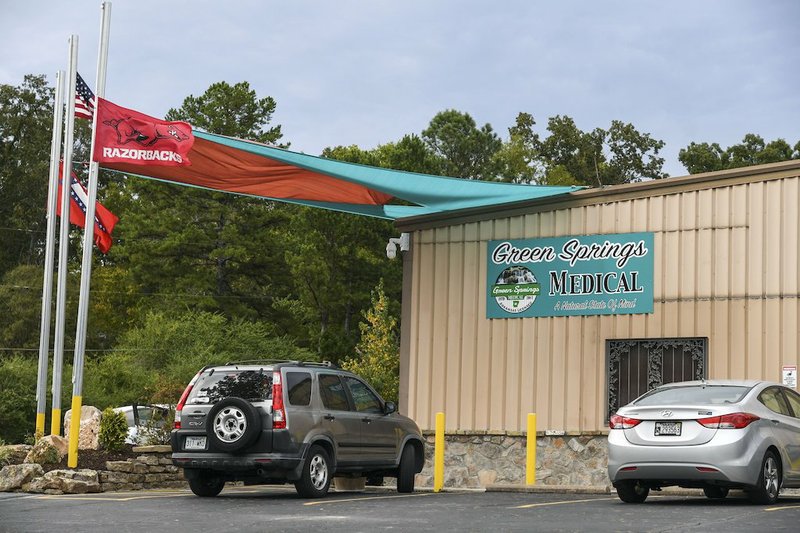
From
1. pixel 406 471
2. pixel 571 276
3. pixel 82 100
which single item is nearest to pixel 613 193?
pixel 571 276

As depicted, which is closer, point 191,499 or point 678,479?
point 678,479

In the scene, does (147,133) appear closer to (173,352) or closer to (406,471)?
(406,471)

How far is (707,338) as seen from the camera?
19500mm

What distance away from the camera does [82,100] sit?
2041cm

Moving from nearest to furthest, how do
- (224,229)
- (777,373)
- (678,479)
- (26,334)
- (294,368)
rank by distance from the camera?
1. (678,479)
2. (294,368)
3. (777,373)
4. (224,229)
5. (26,334)

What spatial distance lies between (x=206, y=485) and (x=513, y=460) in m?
6.65

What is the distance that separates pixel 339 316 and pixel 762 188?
37206 millimetres

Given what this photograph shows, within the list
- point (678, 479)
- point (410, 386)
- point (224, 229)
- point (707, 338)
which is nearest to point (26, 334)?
point (224, 229)

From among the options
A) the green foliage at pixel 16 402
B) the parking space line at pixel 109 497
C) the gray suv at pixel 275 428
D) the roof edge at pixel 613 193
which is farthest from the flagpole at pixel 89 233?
the green foliage at pixel 16 402

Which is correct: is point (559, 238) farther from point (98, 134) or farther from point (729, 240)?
point (98, 134)

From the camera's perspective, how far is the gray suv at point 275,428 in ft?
49.1

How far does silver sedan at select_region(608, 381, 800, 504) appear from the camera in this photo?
13.1 m

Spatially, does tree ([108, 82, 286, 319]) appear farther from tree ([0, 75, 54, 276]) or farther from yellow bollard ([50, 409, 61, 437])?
yellow bollard ([50, 409, 61, 437])

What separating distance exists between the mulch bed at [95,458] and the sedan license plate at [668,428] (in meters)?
8.30
